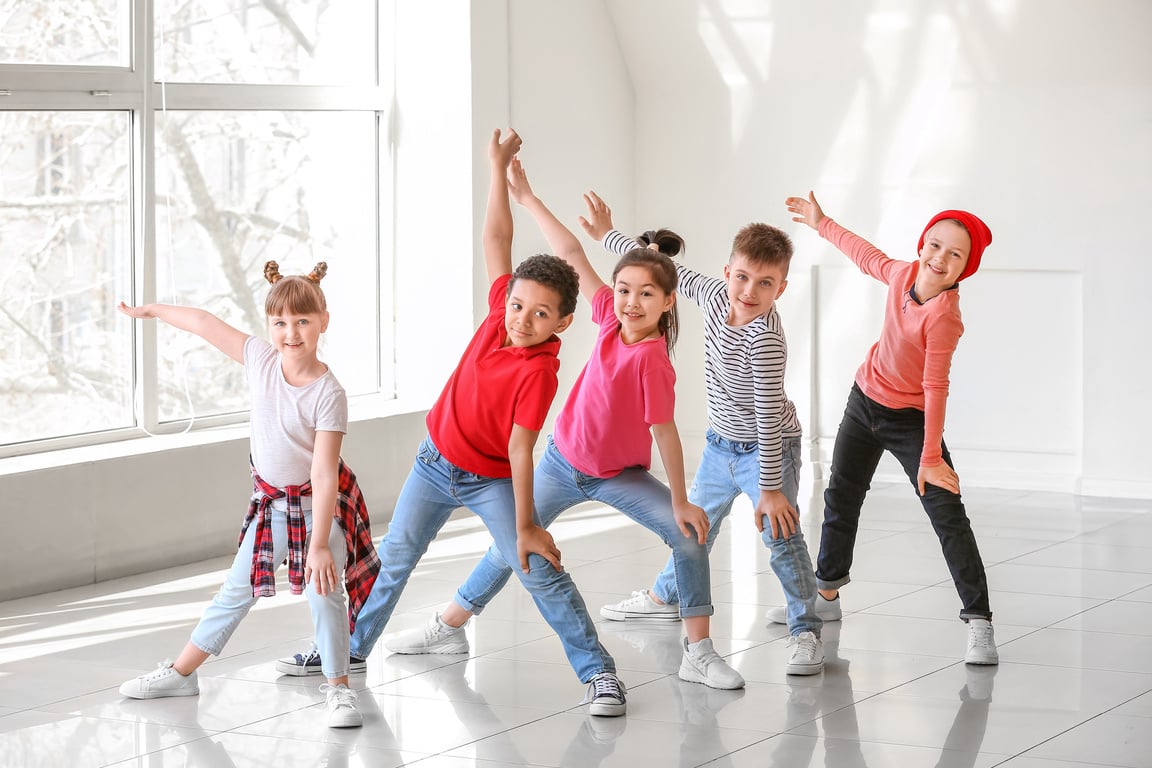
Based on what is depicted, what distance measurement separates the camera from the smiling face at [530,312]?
3.39 meters

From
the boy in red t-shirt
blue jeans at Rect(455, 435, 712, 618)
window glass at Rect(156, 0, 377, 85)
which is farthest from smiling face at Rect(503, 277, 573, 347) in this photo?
window glass at Rect(156, 0, 377, 85)

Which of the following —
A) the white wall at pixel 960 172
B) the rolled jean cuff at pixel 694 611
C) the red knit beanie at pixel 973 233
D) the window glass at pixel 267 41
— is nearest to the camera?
the rolled jean cuff at pixel 694 611

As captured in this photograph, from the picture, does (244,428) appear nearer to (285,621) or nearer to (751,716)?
(285,621)

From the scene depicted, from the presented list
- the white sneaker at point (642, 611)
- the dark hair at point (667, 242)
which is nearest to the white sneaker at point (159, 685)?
the white sneaker at point (642, 611)

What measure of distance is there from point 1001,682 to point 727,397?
922 mm

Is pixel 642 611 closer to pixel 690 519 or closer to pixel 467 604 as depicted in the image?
pixel 467 604

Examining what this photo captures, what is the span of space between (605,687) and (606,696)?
0.02 metres

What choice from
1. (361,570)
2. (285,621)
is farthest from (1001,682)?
(285,621)

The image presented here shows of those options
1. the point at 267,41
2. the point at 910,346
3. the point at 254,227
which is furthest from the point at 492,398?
the point at 267,41

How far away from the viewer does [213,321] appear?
358 centimetres

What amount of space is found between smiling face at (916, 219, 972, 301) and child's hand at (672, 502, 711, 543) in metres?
0.80

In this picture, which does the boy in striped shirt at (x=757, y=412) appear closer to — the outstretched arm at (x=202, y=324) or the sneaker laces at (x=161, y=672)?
the outstretched arm at (x=202, y=324)

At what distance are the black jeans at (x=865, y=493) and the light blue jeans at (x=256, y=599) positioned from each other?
1354 mm

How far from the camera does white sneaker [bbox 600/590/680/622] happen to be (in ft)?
14.1
